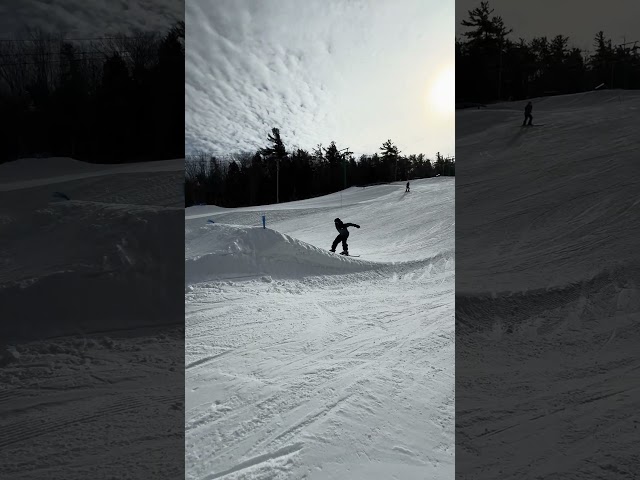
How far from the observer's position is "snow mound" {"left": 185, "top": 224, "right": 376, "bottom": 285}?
629 cm

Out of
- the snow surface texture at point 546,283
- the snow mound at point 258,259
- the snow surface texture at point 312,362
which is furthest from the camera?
the snow mound at point 258,259

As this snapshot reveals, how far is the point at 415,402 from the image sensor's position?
2.73 m

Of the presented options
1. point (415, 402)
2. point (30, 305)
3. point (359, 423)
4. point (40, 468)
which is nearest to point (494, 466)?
point (359, 423)

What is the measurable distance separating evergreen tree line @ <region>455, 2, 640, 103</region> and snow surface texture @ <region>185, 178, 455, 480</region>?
199 centimetres

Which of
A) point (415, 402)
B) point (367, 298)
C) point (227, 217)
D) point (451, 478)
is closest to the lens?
point (451, 478)

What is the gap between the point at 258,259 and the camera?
670 centimetres

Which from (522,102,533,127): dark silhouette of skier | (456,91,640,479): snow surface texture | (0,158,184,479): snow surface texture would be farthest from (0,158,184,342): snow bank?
(522,102,533,127): dark silhouette of skier

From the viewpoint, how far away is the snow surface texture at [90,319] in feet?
3.24

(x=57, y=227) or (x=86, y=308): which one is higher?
(x=57, y=227)

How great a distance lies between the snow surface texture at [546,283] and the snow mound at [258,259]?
490 centimetres

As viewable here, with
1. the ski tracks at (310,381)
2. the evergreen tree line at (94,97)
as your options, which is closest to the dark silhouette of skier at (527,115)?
the evergreen tree line at (94,97)

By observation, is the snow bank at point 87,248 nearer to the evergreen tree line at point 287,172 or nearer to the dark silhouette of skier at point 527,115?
the dark silhouette of skier at point 527,115

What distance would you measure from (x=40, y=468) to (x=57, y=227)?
670 mm

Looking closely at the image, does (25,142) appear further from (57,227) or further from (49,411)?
(49,411)
